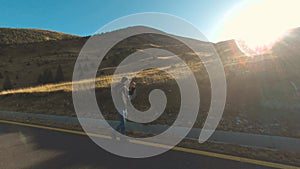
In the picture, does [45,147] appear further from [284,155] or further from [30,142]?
[284,155]

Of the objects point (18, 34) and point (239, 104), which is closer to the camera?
point (239, 104)

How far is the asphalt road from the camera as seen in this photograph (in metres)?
3.95

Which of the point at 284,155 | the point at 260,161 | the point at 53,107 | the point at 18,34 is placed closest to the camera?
the point at 260,161

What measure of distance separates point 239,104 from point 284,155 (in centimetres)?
321

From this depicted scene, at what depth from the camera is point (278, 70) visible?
9.35 m

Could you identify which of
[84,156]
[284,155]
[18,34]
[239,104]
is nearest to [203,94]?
[239,104]

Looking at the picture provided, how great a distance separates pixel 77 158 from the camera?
14.5ft

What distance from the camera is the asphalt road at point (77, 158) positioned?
3953mm

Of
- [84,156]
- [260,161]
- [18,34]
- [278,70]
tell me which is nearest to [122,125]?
[84,156]

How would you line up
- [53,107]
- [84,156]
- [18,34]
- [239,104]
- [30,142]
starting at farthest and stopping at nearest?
[18,34], [53,107], [239,104], [30,142], [84,156]

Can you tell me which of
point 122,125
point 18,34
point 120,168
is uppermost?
point 18,34

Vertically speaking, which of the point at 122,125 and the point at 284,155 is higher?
the point at 122,125

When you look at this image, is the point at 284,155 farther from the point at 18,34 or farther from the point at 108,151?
the point at 18,34

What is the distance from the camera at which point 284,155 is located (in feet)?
13.7
